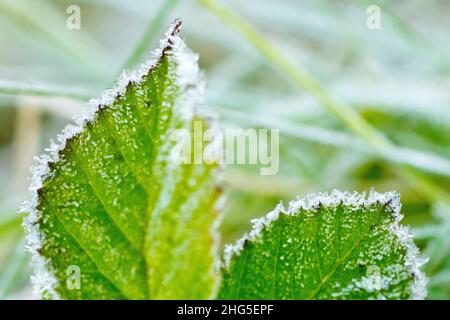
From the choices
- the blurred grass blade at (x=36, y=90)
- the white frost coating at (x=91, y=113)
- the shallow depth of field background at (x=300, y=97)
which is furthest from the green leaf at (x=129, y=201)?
the shallow depth of field background at (x=300, y=97)

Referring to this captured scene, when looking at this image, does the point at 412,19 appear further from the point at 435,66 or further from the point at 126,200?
the point at 126,200

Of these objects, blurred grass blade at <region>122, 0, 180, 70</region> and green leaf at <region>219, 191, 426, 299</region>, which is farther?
Answer: blurred grass blade at <region>122, 0, 180, 70</region>

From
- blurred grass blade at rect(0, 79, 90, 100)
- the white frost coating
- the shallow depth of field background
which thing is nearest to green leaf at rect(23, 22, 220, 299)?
the white frost coating

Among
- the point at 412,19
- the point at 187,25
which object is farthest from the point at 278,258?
the point at 412,19

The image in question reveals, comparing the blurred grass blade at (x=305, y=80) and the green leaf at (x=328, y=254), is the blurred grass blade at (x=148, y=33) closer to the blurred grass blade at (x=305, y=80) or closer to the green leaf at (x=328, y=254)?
the blurred grass blade at (x=305, y=80)

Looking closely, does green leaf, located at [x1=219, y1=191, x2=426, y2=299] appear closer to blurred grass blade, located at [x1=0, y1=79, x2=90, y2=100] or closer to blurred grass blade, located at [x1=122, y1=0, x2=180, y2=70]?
blurred grass blade, located at [x1=0, y1=79, x2=90, y2=100]

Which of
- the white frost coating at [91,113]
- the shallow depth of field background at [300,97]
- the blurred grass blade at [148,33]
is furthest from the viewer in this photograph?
the shallow depth of field background at [300,97]
